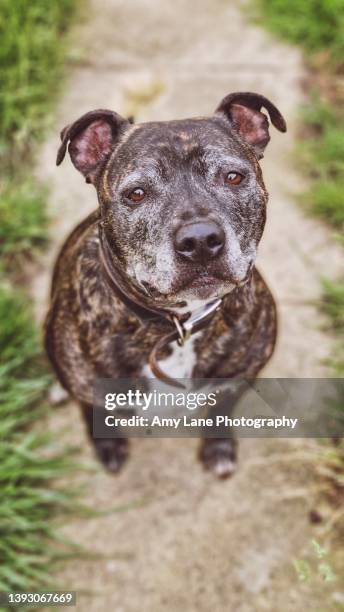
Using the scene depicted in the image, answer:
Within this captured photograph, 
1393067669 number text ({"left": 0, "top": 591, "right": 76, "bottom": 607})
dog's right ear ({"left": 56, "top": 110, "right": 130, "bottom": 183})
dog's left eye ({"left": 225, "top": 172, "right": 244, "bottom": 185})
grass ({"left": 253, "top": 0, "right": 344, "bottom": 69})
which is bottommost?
1393067669 number text ({"left": 0, "top": 591, "right": 76, "bottom": 607})

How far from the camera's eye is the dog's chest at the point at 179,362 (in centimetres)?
250

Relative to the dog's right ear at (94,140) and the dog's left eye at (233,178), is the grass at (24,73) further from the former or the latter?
the dog's left eye at (233,178)

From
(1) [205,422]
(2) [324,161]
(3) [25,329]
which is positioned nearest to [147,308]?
(1) [205,422]

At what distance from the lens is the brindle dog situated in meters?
2.01

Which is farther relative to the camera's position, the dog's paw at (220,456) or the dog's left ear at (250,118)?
the dog's paw at (220,456)

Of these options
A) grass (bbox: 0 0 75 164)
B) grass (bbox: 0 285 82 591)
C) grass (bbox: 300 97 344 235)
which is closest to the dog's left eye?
grass (bbox: 0 285 82 591)

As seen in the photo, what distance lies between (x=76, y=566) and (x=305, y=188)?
310cm

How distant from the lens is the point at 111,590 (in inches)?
117

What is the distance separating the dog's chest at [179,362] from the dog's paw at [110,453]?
2.83 ft

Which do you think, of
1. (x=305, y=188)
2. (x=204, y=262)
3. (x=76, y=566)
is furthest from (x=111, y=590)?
(x=305, y=188)

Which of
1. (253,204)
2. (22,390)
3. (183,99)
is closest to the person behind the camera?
(253,204)

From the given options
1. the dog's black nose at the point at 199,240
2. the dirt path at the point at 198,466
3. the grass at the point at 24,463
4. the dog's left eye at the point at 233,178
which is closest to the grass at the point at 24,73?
the dirt path at the point at 198,466

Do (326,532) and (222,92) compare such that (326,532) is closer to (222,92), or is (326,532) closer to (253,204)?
(253,204)

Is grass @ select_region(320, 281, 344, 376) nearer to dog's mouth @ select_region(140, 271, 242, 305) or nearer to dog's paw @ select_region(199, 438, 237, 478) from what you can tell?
dog's paw @ select_region(199, 438, 237, 478)
